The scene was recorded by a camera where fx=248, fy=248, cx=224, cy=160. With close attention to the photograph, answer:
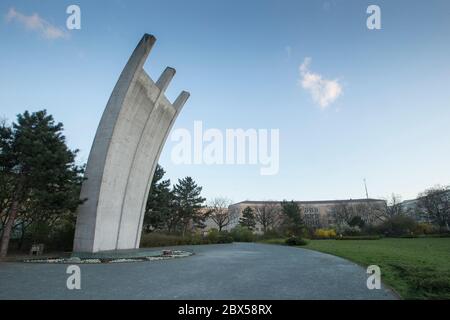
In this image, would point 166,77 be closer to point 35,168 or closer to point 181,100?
point 181,100

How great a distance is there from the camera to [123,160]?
59.3ft

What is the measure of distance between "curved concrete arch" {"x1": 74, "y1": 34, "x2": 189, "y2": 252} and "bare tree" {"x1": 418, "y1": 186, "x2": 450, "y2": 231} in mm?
53845

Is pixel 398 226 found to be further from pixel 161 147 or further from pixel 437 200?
pixel 161 147

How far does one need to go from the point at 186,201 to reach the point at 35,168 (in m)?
32.8

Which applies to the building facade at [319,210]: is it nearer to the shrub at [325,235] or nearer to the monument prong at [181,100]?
the shrub at [325,235]

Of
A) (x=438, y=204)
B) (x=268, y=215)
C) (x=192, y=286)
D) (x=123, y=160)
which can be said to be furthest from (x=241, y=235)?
(x=438, y=204)

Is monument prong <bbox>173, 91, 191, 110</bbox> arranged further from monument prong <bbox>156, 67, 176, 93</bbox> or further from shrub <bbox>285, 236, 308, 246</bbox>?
shrub <bbox>285, 236, 308, 246</bbox>

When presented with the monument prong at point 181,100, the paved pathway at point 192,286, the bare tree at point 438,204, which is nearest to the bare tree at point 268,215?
the bare tree at point 438,204

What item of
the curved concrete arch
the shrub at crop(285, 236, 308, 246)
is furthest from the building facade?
the curved concrete arch

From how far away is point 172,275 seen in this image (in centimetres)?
845

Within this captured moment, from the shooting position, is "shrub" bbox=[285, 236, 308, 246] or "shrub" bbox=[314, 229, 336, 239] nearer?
"shrub" bbox=[285, 236, 308, 246]

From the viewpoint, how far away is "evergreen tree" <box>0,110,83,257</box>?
13.4 m

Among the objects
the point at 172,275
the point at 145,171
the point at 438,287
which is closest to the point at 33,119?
the point at 145,171
